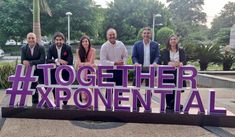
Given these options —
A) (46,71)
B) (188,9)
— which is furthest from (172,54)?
(188,9)

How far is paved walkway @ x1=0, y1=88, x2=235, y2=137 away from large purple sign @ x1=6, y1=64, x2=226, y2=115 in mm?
327

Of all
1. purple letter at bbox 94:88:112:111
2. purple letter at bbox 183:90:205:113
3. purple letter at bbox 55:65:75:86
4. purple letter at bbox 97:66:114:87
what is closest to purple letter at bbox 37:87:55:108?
purple letter at bbox 55:65:75:86

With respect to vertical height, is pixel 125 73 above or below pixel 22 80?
above

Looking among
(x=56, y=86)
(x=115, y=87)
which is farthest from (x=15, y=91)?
(x=115, y=87)

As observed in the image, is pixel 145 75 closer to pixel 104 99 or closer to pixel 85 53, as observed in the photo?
pixel 104 99

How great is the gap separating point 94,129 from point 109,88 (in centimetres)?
79

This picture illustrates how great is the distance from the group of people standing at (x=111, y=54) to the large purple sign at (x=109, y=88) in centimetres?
16

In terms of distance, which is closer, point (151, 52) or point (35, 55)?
point (151, 52)

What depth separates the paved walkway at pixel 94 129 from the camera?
4473 millimetres

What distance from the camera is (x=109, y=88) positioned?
16.6 ft

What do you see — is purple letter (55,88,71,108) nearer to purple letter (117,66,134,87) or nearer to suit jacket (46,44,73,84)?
suit jacket (46,44,73,84)

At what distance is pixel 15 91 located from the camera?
17.1ft

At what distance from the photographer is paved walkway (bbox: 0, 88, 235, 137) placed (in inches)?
176

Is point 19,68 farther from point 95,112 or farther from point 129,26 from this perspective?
point 129,26
